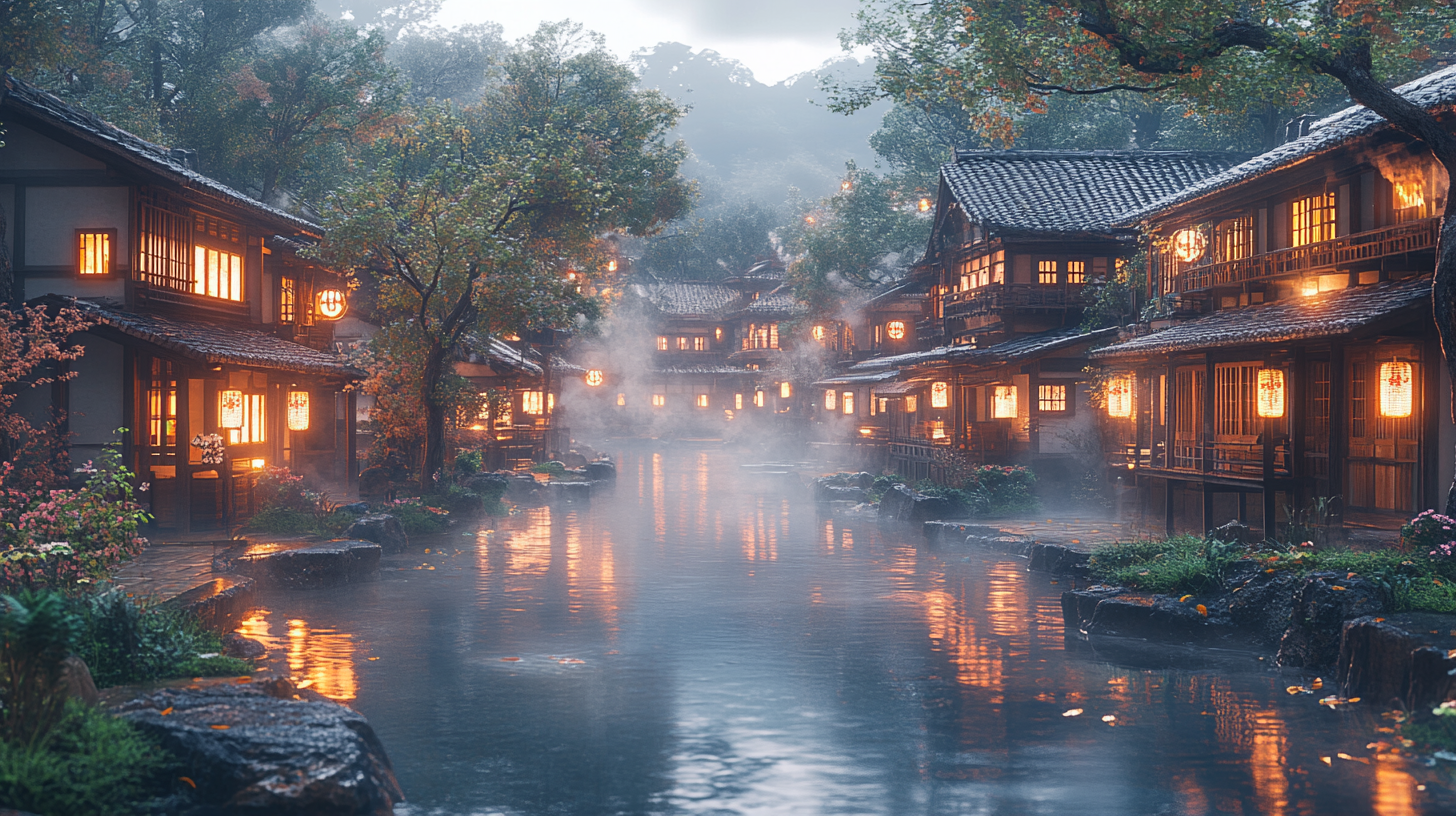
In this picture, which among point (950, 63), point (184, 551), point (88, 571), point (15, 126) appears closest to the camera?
point (88, 571)

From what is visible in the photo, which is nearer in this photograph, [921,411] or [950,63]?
[950,63]

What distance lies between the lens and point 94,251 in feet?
74.3

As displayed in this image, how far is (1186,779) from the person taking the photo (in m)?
9.29

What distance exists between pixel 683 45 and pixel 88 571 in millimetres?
197556

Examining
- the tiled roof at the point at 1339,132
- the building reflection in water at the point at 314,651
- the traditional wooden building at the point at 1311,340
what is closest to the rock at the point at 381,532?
the building reflection in water at the point at 314,651

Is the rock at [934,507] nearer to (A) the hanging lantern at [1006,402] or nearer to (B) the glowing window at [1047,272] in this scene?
(A) the hanging lantern at [1006,402]

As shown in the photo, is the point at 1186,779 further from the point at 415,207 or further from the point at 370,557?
the point at 415,207

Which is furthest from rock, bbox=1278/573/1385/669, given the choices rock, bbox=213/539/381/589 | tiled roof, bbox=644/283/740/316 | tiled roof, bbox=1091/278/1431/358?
tiled roof, bbox=644/283/740/316

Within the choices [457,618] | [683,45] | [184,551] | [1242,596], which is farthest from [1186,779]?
[683,45]

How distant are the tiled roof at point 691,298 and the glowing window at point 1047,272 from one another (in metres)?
48.2

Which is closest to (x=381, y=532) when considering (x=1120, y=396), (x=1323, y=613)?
(x=1120, y=396)

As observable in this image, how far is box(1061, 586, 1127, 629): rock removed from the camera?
622 inches

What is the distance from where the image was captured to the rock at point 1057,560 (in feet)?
65.3

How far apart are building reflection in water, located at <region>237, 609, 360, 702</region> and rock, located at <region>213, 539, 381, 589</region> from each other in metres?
1.87
